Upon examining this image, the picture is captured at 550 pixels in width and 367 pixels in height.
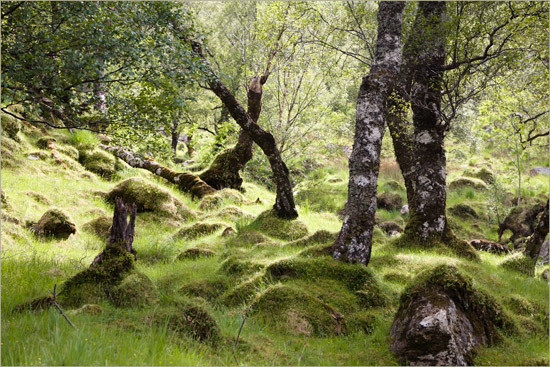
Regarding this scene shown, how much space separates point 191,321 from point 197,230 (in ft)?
28.4

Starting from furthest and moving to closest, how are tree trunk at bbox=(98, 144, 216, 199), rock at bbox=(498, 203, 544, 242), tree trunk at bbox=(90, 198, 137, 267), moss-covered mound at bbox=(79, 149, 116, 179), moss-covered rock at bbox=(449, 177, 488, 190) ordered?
moss-covered rock at bbox=(449, 177, 488, 190) < tree trunk at bbox=(98, 144, 216, 199) < moss-covered mound at bbox=(79, 149, 116, 179) < rock at bbox=(498, 203, 544, 242) < tree trunk at bbox=(90, 198, 137, 267)

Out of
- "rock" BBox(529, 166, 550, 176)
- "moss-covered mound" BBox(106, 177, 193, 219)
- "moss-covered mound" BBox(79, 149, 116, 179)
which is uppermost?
"rock" BBox(529, 166, 550, 176)

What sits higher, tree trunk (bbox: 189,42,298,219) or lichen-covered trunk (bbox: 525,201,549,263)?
tree trunk (bbox: 189,42,298,219)

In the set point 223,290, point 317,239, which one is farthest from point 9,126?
point 317,239

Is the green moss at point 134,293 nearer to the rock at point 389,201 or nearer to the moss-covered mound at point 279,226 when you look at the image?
the moss-covered mound at point 279,226

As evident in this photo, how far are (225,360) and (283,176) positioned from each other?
29.7 feet

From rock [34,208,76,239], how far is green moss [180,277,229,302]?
4.92m

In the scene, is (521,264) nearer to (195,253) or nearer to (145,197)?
(195,253)

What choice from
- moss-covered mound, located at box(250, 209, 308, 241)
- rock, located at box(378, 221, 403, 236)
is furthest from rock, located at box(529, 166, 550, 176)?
moss-covered mound, located at box(250, 209, 308, 241)

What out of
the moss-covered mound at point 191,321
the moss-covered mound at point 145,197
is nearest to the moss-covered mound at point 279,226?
the moss-covered mound at point 145,197

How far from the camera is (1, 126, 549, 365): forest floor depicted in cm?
453

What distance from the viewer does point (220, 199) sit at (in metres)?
17.5

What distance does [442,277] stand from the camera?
6242 millimetres

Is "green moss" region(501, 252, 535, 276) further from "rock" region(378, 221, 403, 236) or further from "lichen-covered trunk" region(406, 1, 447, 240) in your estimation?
"rock" region(378, 221, 403, 236)
